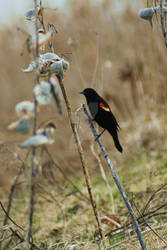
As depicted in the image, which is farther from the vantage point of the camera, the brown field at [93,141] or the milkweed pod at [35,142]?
the brown field at [93,141]

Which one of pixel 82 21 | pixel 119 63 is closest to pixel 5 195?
pixel 119 63

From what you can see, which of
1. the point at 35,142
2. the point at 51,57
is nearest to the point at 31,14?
the point at 51,57

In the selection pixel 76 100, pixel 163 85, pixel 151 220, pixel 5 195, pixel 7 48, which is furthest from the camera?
pixel 7 48

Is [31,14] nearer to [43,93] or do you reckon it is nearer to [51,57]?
[51,57]

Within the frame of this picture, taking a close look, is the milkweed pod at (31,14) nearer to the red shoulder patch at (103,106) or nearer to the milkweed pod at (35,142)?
the milkweed pod at (35,142)

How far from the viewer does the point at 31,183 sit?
55.1 inches

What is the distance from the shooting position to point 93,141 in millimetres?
3318

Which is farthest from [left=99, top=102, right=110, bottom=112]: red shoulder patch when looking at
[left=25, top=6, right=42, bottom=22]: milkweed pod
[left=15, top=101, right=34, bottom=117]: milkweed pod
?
[left=15, top=101, right=34, bottom=117]: milkweed pod

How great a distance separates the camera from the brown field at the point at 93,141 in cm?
271

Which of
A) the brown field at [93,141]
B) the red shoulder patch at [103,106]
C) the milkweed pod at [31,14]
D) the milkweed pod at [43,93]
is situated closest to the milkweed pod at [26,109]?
the milkweed pod at [43,93]

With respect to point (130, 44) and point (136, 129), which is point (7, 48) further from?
point (136, 129)

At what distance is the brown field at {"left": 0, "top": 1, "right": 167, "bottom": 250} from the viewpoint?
271 centimetres

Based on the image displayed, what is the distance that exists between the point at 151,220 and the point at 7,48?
28.8 feet

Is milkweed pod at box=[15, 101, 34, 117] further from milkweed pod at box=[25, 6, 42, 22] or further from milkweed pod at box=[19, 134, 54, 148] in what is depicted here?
milkweed pod at box=[25, 6, 42, 22]
